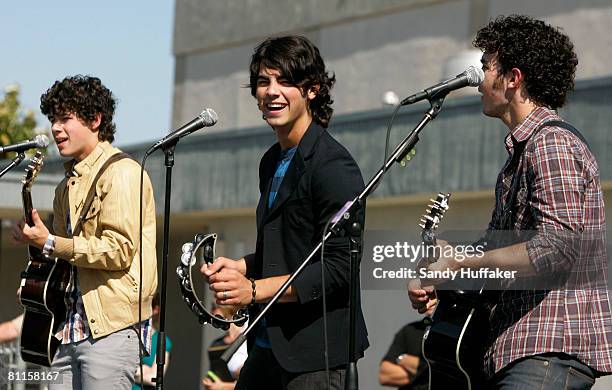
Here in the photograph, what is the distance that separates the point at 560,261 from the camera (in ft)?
12.4

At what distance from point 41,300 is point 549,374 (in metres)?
2.63

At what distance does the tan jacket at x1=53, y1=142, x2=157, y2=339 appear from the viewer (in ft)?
17.4

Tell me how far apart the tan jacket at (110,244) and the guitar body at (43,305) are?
0.51ft

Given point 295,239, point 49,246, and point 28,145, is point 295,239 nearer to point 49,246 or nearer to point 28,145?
point 49,246

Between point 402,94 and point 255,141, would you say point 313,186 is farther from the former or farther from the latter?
point 402,94

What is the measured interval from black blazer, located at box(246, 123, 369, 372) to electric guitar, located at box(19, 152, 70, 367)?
4.56ft

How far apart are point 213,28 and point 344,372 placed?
19.6 m

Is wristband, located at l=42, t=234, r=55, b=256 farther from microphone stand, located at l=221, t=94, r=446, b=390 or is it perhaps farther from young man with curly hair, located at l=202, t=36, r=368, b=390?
microphone stand, located at l=221, t=94, r=446, b=390

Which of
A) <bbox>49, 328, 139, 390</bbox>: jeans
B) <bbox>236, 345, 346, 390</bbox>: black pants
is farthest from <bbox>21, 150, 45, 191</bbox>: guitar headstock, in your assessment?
<bbox>236, 345, 346, 390</bbox>: black pants

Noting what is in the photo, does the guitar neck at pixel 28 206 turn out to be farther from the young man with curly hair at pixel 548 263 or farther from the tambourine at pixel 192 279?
the young man with curly hair at pixel 548 263

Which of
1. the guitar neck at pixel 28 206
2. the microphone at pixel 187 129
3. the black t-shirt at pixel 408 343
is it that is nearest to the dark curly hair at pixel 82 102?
the guitar neck at pixel 28 206

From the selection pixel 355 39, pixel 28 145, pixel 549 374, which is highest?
pixel 355 39

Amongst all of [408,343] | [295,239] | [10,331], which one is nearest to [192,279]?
[295,239]

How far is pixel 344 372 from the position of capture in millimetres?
4246
